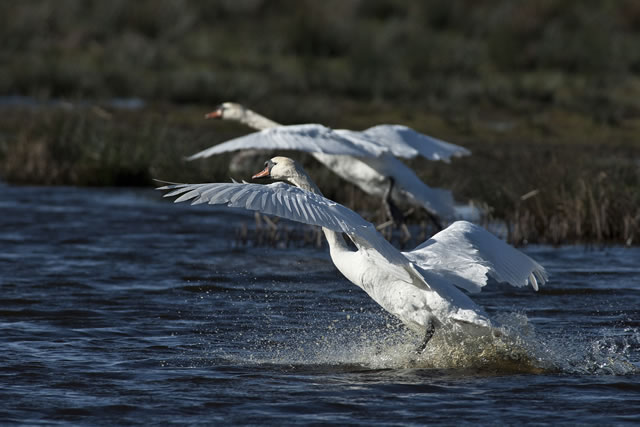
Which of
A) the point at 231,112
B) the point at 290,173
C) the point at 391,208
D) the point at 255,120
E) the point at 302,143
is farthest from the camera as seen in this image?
the point at 231,112

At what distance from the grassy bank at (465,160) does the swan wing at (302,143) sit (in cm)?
179

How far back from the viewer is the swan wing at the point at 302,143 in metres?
9.95

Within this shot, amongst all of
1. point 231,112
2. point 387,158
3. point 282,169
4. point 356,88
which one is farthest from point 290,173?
point 356,88

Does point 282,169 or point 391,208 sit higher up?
point 282,169

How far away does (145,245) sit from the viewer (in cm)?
1144

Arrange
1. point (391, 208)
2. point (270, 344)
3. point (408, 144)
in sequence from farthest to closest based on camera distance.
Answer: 1. point (391, 208)
2. point (408, 144)
3. point (270, 344)

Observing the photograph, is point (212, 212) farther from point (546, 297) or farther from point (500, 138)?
point (500, 138)

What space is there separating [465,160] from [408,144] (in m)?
5.31

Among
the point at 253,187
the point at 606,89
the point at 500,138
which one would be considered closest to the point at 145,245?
the point at 253,187

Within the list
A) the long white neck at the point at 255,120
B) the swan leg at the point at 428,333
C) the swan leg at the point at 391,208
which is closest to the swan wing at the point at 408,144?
the swan leg at the point at 391,208

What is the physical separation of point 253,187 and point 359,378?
124 cm

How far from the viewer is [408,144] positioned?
1105 centimetres

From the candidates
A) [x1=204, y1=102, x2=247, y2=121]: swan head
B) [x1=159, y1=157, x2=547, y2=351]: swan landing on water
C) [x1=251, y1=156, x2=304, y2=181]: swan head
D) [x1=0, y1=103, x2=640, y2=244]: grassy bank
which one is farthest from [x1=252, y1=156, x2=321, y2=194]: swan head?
[x1=204, y1=102, x2=247, y2=121]: swan head

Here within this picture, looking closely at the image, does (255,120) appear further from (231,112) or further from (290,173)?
(290,173)
